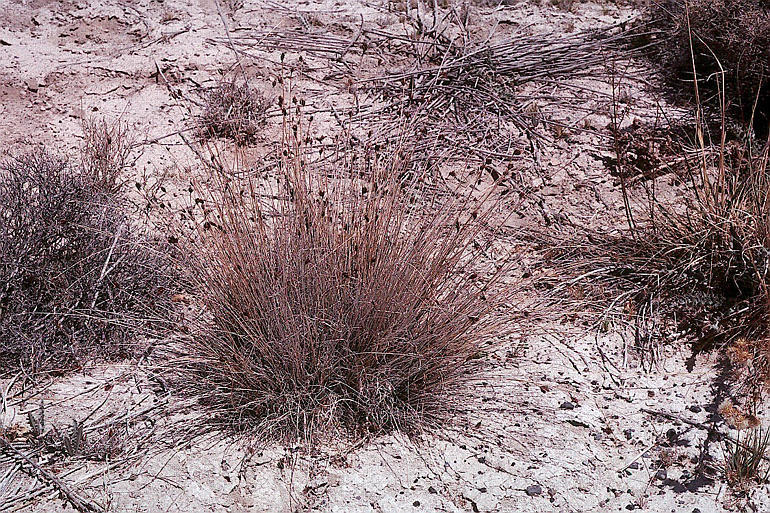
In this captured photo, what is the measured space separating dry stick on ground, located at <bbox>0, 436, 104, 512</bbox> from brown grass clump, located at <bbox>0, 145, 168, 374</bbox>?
1.49 feet

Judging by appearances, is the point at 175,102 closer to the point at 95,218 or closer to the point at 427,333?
the point at 95,218

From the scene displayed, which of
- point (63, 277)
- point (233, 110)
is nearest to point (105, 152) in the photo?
point (233, 110)

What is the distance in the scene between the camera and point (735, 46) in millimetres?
4656

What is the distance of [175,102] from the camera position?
4.95m

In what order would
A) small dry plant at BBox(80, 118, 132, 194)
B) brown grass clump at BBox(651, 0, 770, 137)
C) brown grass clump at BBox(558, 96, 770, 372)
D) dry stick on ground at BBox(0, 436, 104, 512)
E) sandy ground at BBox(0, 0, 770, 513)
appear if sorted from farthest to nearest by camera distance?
brown grass clump at BBox(651, 0, 770, 137) < small dry plant at BBox(80, 118, 132, 194) < brown grass clump at BBox(558, 96, 770, 372) < sandy ground at BBox(0, 0, 770, 513) < dry stick on ground at BBox(0, 436, 104, 512)

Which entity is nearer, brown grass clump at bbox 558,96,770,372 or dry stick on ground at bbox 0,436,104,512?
dry stick on ground at bbox 0,436,104,512

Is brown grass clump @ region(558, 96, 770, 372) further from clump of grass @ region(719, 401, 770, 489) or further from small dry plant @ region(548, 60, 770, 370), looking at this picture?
clump of grass @ region(719, 401, 770, 489)

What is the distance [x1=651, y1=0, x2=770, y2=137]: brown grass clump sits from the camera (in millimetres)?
4594

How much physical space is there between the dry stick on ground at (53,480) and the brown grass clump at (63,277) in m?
0.46

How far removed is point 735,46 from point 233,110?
9.44ft

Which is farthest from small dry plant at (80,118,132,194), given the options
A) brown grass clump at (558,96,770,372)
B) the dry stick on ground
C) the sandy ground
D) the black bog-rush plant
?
brown grass clump at (558,96,770,372)

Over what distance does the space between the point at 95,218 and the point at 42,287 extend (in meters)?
0.39

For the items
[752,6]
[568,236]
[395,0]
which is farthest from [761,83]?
[395,0]

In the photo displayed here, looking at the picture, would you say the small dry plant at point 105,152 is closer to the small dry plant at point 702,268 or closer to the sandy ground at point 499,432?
the sandy ground at point 499,432
